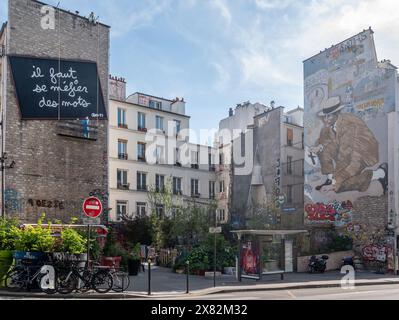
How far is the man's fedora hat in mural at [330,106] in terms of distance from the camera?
32.1 meters

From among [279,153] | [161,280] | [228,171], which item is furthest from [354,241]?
[228,171]

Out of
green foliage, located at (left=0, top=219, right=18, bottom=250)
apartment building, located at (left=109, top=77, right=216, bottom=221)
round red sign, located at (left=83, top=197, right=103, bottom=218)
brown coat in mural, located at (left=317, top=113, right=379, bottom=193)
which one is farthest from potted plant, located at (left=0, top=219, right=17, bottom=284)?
brown coat in mural, located at (left=317, top=113, right=379, bottom=193)

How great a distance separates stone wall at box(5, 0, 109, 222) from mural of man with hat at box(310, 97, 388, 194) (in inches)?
569

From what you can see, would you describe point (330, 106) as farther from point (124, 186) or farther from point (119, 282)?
point (119, 282)

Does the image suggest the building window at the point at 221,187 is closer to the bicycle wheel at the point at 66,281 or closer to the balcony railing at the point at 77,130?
the balcony railing at the point at 77,130

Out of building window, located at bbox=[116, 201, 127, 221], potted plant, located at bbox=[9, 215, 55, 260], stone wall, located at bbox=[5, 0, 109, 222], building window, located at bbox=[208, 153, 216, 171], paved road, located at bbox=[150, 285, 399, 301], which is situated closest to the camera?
paved road, located at bbox=[150, 285, 399, 301]

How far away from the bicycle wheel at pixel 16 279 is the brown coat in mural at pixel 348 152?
2125 centimetres

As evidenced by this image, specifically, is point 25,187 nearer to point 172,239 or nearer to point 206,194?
point 172,239

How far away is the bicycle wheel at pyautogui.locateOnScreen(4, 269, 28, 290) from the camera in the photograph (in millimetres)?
14938

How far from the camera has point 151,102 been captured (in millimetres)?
43812

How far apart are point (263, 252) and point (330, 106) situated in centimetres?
1495

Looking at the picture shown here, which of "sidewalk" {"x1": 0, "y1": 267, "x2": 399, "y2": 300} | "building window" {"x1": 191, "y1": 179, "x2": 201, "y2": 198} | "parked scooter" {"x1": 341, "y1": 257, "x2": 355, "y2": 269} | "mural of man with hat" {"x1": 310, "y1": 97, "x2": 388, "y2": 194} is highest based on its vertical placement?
"mural of man with hat" {"x1": 310, "y1": 97, "x2": 388, "y2": 194}

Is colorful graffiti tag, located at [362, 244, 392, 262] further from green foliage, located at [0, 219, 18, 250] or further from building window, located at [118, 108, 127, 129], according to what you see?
building window, located at [118, 108, 127, 129]

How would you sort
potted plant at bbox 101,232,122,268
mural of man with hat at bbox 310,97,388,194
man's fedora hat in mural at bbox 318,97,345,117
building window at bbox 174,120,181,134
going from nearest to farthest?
potted plant at bbox 101,232,122,268 < mural of man with hat at bbox 310,97,388,194 < man's fedora hat in mural at bbox 318,97,345,117 < building window at bbox 174,120,181,134
